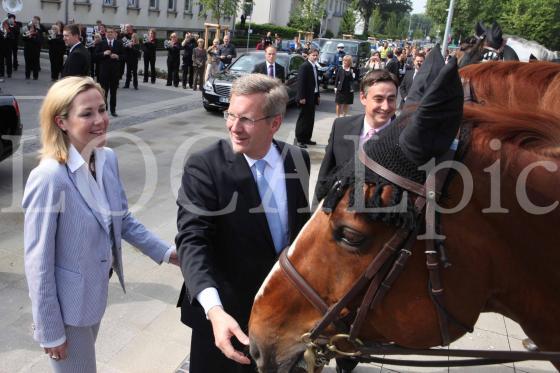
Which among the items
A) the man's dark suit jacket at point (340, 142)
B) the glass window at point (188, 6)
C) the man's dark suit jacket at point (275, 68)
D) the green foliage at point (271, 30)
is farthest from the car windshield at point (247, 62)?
the green foliage at point (271, 30)

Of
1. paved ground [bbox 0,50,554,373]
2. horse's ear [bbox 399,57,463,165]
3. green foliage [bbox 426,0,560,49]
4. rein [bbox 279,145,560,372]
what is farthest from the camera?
green foliage [bbox 426,0,560,49]

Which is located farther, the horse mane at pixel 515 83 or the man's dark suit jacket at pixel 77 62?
the man's dark suit jacket at pixel 77 62

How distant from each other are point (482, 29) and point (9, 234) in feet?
19.5

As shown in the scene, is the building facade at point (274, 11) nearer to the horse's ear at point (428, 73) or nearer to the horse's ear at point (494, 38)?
the horse's ear at point (494, 38)

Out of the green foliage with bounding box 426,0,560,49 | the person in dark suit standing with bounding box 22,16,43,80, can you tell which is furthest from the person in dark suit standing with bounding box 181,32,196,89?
the green foliage with bounding box 426,0,560,49

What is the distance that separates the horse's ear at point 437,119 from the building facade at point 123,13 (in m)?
25.5

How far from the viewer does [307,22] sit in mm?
40844

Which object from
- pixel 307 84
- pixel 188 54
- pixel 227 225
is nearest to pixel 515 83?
pixel 227 225

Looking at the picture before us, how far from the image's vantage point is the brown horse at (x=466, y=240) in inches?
62.2

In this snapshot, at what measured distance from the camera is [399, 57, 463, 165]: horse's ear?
4.65 feet

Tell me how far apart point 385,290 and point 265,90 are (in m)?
1.09

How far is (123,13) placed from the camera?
30625 millimetres

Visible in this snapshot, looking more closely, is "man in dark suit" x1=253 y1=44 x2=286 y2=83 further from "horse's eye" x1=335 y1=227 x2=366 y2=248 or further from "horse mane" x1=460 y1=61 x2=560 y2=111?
"horse's eye" x1=335 y1=227 x2=366 y2=248

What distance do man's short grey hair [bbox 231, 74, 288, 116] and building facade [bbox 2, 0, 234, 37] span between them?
24600mm
